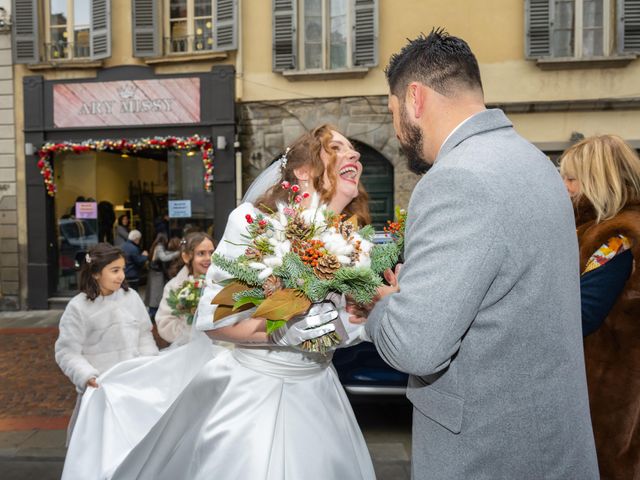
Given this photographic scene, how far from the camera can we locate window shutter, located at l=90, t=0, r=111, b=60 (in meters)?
12.1

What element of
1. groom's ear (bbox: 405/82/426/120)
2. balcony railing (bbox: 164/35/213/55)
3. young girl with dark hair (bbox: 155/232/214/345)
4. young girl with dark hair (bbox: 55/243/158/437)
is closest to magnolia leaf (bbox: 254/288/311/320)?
groom's ear (bbox: 405/82/426/120)

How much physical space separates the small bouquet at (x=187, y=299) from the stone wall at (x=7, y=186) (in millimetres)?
9270

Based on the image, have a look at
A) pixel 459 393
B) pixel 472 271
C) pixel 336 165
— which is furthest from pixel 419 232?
pixel 336 165

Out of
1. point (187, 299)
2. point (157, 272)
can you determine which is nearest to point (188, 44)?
point (157, 272)

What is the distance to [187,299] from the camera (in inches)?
185

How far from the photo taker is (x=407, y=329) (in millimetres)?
1549

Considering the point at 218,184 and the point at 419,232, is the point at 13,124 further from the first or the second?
the point at 419,232

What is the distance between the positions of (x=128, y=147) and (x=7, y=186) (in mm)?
2714

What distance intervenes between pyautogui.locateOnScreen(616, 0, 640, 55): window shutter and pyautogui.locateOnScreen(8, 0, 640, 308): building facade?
0.02m

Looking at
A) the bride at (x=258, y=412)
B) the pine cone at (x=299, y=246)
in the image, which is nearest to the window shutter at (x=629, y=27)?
the bride at (x=258, y=412)

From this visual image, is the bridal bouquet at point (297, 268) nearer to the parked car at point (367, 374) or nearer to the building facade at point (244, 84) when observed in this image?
the parked car at point (367, 374)

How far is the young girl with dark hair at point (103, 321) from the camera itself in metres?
4.02

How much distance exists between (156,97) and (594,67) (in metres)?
8.30

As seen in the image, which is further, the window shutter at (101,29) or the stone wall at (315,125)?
the window shutter at (101,29)
